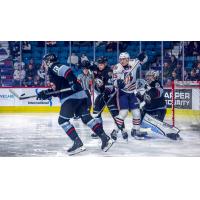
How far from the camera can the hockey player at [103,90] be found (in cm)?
511

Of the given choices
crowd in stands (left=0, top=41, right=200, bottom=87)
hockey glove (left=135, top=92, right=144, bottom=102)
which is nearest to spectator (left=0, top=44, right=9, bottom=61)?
crowd in stands (left=0, top=41, right=200, bottom=87)

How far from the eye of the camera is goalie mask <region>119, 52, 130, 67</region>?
5.10 metres

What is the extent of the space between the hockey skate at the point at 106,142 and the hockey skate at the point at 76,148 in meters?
0.21

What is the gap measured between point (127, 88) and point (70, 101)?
63cm

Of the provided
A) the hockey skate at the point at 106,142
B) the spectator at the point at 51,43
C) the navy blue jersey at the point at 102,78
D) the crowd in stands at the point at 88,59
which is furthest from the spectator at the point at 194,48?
the spectator at the point at 51,43

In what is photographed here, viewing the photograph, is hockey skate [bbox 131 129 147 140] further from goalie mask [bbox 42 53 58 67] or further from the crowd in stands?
goalie mask [bbox 42 53 58 67]

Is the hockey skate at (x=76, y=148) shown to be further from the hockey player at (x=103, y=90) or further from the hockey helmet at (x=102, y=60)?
the hockey helmet at (x=102, y=60)

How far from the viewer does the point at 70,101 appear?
5133mm

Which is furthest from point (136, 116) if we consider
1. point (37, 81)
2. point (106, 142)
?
point (37, 81)

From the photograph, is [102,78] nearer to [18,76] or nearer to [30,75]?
[30,75]

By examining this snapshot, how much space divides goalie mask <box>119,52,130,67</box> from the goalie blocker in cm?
62

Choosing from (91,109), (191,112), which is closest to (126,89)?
(91,109)

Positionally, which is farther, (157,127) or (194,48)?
(157,127)
